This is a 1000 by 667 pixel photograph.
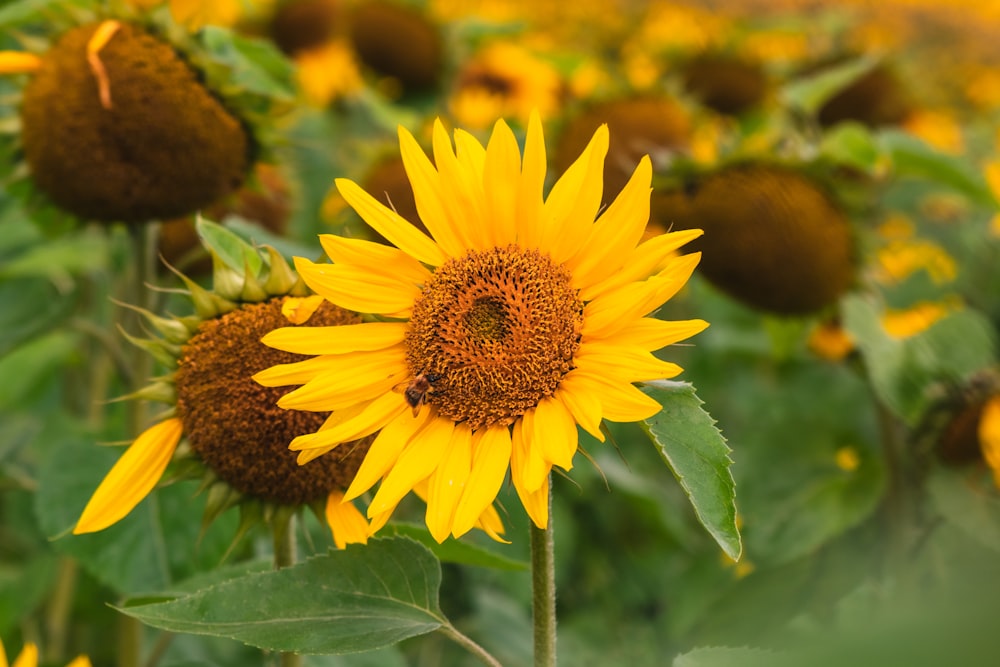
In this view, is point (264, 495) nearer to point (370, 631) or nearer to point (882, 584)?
point (370, 631)

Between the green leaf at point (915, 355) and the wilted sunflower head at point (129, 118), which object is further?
the green leaf at point (915, 355)

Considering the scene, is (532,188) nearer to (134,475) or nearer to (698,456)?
(698,456)

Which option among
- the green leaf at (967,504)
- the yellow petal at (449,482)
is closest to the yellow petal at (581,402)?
the yellow petal at (449,482)

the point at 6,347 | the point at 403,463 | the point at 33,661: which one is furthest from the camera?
the point at 6,347

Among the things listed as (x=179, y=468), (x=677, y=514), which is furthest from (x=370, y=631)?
(x=677, y=514)

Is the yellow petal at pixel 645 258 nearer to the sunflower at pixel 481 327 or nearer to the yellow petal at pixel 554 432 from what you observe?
the sunflower at pixel 481 327
